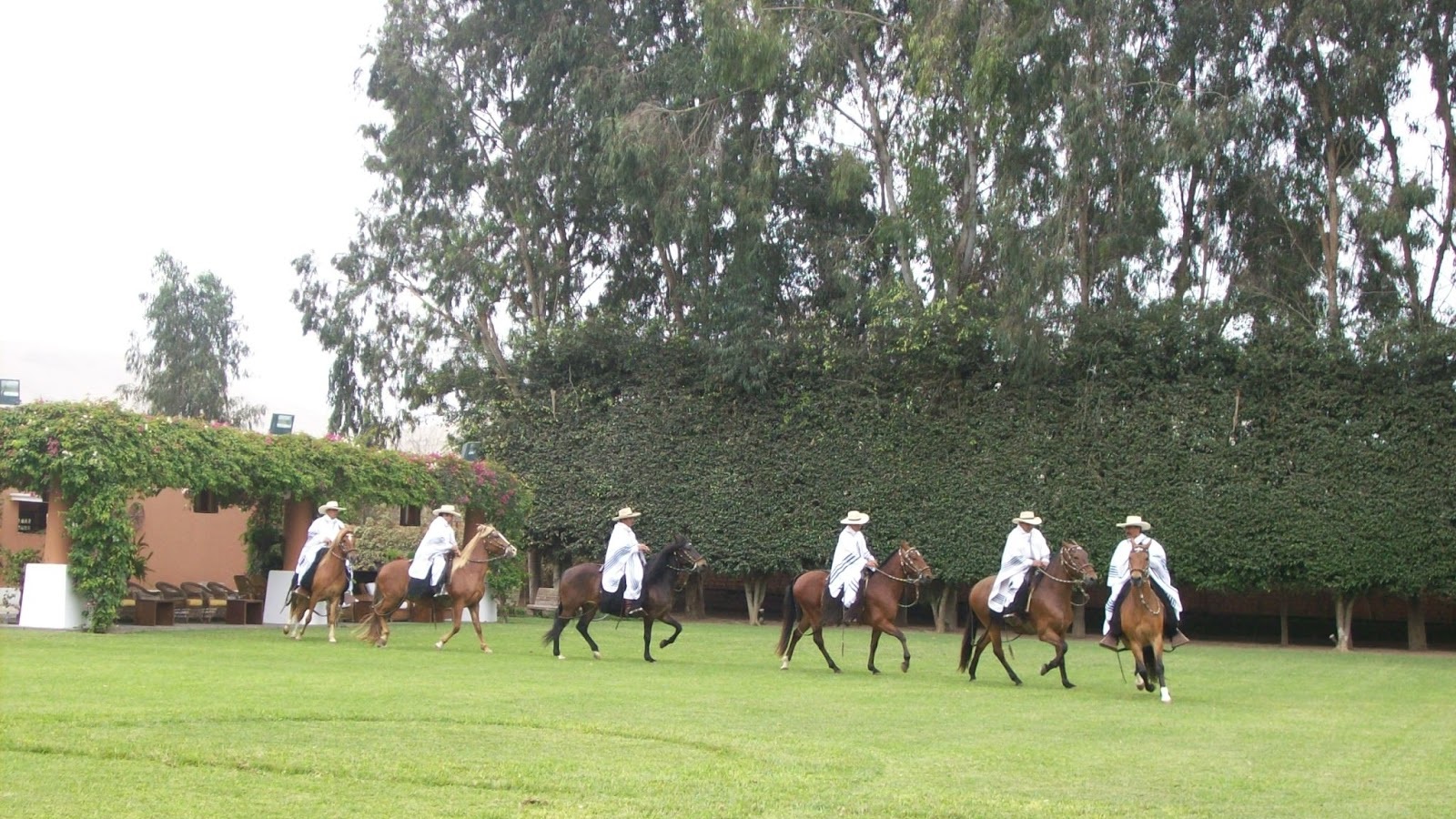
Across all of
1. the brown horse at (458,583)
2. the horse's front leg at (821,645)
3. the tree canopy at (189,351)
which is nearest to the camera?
the horse's front leg at (821,645)

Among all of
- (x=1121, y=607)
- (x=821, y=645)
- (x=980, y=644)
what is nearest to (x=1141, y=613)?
(x=1121, y=607)

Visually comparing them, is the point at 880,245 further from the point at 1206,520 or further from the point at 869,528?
the point at 1206,520

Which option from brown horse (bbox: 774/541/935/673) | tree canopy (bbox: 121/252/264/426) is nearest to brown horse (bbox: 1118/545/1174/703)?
brown horse (bbox: 774/541/935/673)

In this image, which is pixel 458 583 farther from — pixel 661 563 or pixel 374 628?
pixel 661 563

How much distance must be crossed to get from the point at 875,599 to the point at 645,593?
9.38ft

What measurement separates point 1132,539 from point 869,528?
16165 mm

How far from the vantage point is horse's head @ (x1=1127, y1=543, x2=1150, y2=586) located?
44.6 ft

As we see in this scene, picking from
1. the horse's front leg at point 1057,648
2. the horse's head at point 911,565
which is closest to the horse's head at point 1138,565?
the horse's front leg at point 1057,648

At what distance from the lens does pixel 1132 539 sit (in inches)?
556

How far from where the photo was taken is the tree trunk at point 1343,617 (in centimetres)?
2589

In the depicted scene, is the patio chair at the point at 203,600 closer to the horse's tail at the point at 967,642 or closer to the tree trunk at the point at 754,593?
the tree trunk at the point at 754,593

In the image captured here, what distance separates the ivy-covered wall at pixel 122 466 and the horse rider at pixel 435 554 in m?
4.35

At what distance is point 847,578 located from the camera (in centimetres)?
1645

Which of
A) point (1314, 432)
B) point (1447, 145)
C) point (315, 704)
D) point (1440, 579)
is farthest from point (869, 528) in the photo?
point (315, 704)
